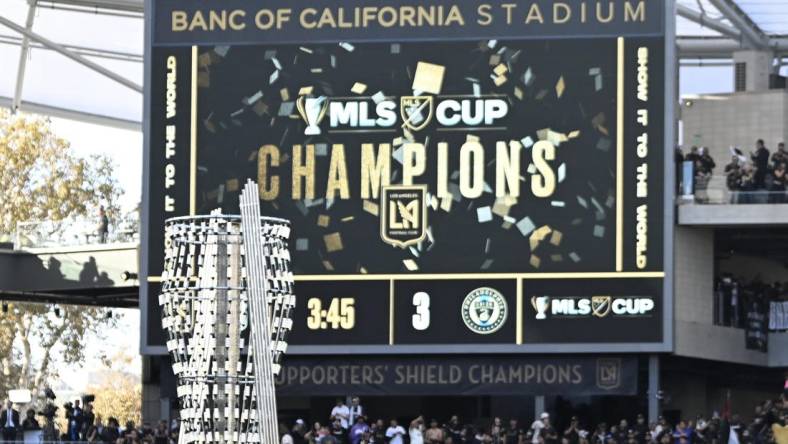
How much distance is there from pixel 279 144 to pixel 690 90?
14.4m

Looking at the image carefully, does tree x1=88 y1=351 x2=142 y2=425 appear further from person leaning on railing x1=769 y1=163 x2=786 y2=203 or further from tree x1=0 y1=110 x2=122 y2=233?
person leaning on railing x1=769 y1=163 x2=786 y2=203

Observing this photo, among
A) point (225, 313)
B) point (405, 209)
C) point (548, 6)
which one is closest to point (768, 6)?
point (548, 6)

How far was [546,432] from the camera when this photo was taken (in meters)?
42.0

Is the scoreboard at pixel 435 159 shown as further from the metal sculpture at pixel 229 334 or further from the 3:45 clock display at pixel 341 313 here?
the metal sculpture at pixel 229 334

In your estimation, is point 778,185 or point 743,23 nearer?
point 778,185

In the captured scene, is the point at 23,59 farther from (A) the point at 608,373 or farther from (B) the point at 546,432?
(B) the point at 546,432

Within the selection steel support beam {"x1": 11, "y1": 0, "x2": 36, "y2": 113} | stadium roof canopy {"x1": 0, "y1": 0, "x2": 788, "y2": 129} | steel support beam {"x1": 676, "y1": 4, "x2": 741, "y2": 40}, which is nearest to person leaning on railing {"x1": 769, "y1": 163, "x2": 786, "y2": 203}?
stadium roof canopy {"x1": 0, "y1": 0, "x2": 788, "y2": 129}

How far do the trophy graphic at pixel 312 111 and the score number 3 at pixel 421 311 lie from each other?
3741 millimetres

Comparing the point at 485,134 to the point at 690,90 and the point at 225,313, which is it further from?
the point at 225,313

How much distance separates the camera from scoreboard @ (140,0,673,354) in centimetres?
4353

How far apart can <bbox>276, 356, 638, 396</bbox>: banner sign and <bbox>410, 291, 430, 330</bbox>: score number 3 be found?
68 cm

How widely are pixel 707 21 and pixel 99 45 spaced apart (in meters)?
14.2

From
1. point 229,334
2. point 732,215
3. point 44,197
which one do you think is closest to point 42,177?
point 44,197

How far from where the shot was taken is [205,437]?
21.7 metres
